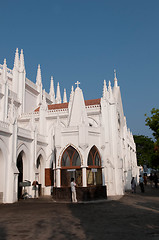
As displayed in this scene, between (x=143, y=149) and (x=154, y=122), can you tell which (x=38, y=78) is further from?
(x=143, y=149)

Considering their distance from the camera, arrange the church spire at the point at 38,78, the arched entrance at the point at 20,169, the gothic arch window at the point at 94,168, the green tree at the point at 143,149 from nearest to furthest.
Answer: the gothic arch window at the point at 94,168 < the arched entrance at the point at 20,169 < the church spire at the point at 38,78 < the green tree at the point at 143,149

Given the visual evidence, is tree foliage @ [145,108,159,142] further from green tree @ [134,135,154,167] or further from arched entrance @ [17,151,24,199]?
green tree @ [134,135,154,167]

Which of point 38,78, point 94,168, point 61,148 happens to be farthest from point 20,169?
point 38,78

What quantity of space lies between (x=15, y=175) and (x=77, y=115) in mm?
7033

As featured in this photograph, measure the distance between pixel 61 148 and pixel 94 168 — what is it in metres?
2.97

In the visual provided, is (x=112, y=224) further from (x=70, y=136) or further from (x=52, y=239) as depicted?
(x=70, y=136)

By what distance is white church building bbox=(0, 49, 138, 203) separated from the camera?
17.4 m

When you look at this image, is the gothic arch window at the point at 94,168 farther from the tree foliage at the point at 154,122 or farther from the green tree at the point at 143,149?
the green tree at the point at 143,149

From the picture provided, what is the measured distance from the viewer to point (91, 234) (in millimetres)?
7059

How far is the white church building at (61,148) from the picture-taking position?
17438 millimetres

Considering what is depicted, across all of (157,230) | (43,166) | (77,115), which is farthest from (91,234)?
(43,166)

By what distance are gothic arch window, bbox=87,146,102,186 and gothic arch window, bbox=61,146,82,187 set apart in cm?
73

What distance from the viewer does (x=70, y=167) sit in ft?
57.6

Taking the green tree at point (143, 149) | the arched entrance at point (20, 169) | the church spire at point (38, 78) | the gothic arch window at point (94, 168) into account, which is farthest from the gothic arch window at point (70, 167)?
the green tree at point (143, 149)
